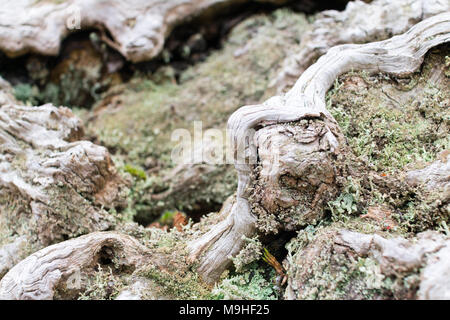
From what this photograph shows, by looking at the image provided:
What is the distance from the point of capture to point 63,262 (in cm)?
368

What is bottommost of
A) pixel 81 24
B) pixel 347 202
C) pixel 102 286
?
pixel 102 286

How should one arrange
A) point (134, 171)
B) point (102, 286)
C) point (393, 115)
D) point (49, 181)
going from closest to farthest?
point (102, 286), point (393, 115), point (49, 181), point (134, 171)

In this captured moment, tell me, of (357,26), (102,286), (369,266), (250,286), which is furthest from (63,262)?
(357,26)

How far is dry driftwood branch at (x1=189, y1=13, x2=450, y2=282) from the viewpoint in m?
3.75

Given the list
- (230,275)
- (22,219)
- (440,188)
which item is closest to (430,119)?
(440,188)

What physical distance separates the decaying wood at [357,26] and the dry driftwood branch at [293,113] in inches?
30.6

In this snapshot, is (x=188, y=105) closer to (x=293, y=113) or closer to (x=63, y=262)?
(x=293, y=113)

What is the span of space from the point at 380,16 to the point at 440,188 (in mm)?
3157

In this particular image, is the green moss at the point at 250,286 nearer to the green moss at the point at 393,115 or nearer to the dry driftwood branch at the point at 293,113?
the dry driftwood branch at the point at 293,113

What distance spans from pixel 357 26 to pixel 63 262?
511cm

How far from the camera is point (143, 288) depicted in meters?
3.53

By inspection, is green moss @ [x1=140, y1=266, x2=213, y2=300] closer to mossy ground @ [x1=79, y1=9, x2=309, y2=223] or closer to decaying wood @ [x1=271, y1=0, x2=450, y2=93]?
mossy ground @ [x1=79, y1=9, x2=309, y2=223]

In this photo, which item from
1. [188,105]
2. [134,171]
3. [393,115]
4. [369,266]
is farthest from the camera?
[188,105]

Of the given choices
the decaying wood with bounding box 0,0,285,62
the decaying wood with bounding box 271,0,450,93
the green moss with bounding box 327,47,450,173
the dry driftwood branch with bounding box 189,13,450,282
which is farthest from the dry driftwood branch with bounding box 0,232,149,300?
the decaying wood with bounding box 0,0,285,62
